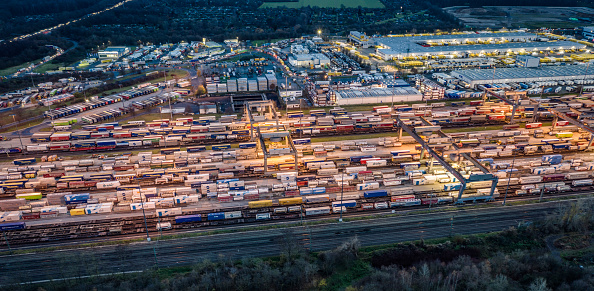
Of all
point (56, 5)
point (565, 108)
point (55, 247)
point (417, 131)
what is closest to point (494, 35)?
point (565, 108)

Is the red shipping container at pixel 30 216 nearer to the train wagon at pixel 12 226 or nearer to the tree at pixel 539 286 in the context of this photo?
the train wagon at pixel 12 226

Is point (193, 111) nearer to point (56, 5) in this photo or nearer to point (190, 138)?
point (190, 138)

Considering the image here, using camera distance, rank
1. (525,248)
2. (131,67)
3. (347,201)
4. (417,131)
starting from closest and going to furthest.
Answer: (525,248) < (347,201) < (417,131) < (131,67)

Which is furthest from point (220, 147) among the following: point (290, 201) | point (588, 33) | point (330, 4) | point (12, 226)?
point (330, 4)

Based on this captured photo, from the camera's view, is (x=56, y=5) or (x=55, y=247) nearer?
(x=55, y=247)

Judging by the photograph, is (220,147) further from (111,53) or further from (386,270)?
(111,53)

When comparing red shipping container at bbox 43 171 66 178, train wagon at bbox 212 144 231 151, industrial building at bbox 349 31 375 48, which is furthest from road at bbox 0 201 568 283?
industrial building at bbox 349 31 375 48

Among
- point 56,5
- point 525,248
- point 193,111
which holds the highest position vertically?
point 56,5

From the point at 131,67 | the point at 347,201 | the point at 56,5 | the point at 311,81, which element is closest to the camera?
the point at 347,201
